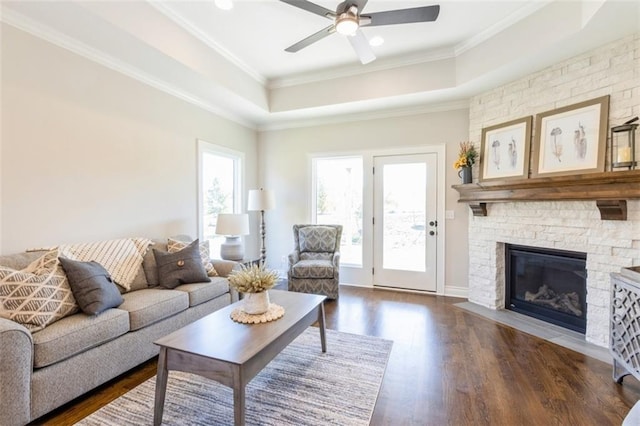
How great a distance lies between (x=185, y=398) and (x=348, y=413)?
3.60 ft

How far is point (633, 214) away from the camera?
261cm

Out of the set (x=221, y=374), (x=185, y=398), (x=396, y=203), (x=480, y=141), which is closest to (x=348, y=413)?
(x=221, y=374)

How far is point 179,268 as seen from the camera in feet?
9.86

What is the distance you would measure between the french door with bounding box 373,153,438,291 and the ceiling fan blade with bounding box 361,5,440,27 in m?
2.36

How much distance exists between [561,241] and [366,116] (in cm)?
300

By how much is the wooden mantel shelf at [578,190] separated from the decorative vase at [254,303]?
9.76 feet

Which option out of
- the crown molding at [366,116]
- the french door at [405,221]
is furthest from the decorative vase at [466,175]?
the crown molding at [366,116]

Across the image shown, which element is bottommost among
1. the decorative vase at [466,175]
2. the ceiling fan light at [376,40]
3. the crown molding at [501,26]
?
the decorative vase at [466,175]

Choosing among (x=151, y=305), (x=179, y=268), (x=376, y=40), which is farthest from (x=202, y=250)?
(x=376, y=40)

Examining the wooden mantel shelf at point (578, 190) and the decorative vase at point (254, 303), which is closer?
the decorative vase at point (254, 303)

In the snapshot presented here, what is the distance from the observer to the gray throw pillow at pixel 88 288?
7.04 feet

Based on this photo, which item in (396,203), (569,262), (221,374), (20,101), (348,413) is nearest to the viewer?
(221,374)

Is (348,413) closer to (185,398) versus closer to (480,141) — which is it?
(185,398)

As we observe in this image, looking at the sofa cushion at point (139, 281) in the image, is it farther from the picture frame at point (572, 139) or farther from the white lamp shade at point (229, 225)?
the picture frame at point (572, 139)
